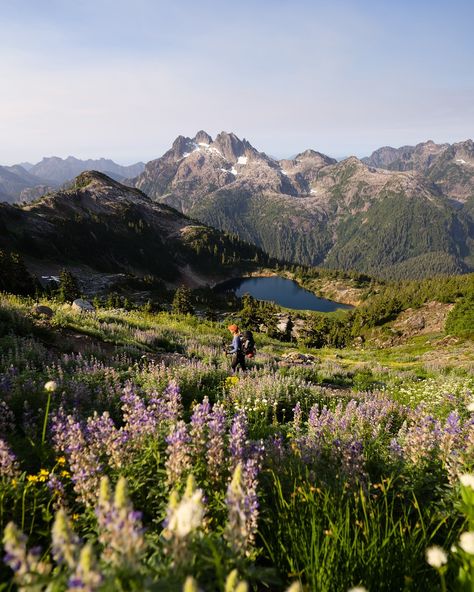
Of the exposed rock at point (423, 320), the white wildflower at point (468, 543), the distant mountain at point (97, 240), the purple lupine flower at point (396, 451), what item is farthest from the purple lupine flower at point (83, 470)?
the distant mountain at point (97, 240)

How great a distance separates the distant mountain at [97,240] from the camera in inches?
4500

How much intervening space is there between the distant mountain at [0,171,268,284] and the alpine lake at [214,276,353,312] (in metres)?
12.4

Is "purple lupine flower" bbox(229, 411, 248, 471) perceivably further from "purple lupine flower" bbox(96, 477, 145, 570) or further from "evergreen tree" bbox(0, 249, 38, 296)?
"evergreen tree" bbox(0, 249, 38, 296)

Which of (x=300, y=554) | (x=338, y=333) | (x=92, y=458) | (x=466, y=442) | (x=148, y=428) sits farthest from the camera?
(x=338, y=333)

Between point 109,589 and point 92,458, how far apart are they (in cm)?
201

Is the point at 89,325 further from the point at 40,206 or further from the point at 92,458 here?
the point at 40,206

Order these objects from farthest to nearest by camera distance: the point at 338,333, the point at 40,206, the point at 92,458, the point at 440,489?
the point at 40,206 < the point at 338,333 < the point at 440,489 < the point at 92,458

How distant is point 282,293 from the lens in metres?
178

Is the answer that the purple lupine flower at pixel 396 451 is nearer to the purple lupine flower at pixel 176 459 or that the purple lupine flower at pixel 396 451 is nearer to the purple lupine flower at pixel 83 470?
the purple lupine flower at pixel 176 459

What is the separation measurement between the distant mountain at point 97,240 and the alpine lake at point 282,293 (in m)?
12.4

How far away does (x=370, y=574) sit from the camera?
2.86 m

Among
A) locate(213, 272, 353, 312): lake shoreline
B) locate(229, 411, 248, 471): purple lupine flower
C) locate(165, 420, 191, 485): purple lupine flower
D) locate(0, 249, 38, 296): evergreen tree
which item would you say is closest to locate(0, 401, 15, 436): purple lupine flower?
locate(165, 420, 191, 485): purple lupine flower

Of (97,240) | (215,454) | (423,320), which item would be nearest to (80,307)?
(215,454)

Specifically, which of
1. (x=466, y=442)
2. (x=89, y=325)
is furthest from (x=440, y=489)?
(x=89, y=325)
